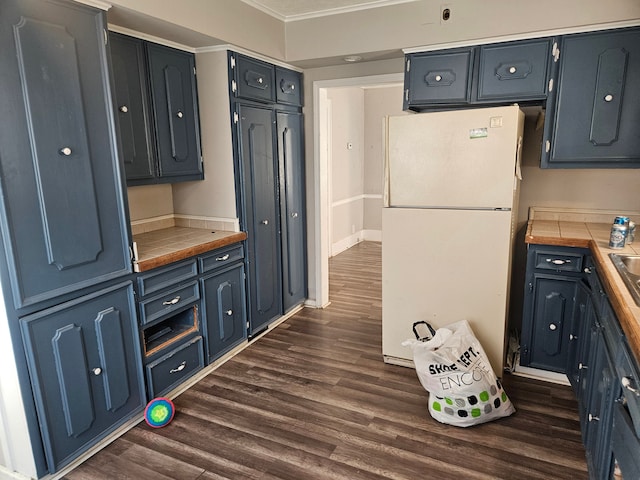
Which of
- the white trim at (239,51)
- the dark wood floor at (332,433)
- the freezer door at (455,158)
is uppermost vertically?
the white trim at (239,51)

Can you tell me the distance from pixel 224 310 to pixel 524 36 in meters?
2.69

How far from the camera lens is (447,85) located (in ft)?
9.86

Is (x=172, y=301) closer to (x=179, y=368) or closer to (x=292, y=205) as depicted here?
(x=179, y=368)

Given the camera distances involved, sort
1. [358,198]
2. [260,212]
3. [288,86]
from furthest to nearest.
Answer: [358,198], [288,86], [260,212]

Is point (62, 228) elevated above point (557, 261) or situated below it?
above

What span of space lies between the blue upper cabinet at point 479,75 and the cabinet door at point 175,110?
1528 mm

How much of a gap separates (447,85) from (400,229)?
1.07 metres

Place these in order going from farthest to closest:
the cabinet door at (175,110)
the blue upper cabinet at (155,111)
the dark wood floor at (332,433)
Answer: the cabinet door at (175,110)
the blue upper cabinet at (155,111)
the dark wood floor at (332,433)

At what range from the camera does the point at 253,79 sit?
128 inches

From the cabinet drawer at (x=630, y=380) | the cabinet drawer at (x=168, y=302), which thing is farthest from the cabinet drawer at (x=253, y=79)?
the cabinet drawer at (x=630, y=380)

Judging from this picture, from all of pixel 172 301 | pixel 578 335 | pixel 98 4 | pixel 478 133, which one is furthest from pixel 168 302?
pixel 578 335

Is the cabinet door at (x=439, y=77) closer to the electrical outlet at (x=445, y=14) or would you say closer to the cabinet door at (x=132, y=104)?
the electrical outlet at (x=445, y=14)

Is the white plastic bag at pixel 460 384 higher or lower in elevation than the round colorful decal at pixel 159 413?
higher

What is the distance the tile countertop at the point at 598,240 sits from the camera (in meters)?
1.41
